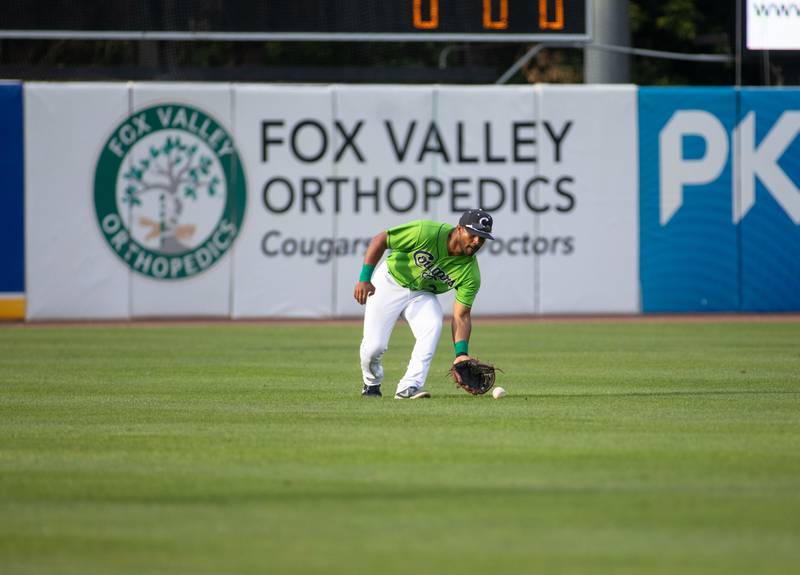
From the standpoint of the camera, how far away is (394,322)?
11266 mm

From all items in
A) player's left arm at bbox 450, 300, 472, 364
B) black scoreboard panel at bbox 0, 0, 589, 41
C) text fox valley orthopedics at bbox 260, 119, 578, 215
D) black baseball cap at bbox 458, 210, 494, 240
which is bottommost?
player's left arm at bbox 450, 300, 472, 364

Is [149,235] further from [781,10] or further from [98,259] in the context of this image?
[781,10]

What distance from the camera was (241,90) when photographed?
73.0 feet

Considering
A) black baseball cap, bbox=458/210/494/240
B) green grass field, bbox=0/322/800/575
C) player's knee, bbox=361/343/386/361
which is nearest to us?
green grass field, bbox=0/322/800/575

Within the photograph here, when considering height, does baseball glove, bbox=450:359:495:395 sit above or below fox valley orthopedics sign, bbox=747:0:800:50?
below

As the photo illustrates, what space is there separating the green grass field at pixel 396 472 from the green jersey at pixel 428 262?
0.93 metres

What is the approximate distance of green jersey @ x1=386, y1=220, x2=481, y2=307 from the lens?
36.7 feet

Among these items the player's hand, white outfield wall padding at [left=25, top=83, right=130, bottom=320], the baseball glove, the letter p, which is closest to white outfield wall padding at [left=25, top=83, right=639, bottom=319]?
white outfield wall padding at [left=25, top=83, right=130, bottom=320]

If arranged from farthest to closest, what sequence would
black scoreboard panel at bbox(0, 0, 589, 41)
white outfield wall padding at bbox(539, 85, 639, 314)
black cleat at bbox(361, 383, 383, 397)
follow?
white outfield wall padding at bbox(539, 85, 639, 314) < black scoreboard panel at bbox(0, 0, 589, 41) < black cleat at bbox(361, 383, 383, 397)

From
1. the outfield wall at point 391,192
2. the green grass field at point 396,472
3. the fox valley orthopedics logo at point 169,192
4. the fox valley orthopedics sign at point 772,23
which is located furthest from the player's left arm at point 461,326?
the fox valley orthopedics sign at point 772,23

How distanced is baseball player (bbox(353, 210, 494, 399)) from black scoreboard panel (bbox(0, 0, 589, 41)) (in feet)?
29.1

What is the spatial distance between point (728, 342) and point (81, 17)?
9.36m

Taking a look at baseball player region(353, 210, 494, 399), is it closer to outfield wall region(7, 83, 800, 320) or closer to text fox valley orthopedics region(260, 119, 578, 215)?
outfield wall region(7, 83, 800, 320)

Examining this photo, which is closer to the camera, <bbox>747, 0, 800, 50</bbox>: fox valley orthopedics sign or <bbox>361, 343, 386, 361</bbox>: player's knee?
<bbox>361, 343, 386, 361</bbox>: player's knee
